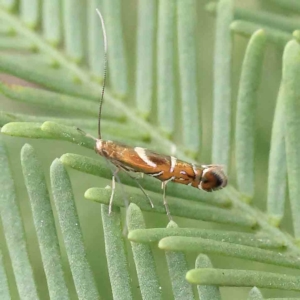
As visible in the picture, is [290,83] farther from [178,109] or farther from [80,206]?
[80,206]

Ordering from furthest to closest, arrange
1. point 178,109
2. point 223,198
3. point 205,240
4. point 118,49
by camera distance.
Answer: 1. point 178,109
2. point 118,49
3. point 223,198
4. point 205,240

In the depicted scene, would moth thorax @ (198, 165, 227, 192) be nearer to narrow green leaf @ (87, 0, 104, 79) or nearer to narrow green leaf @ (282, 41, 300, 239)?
narrow green leaf @ (282, 41, 300, 239)

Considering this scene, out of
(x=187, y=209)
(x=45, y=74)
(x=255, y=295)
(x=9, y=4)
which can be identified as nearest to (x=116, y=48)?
(x=45, y=74)

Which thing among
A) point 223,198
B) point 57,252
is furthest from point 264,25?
point 57,252

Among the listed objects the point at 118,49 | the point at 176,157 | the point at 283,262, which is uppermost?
the point at 118,49

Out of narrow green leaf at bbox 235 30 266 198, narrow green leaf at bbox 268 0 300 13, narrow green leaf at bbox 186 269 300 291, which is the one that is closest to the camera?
narrow green leaf at bbox 186 269 300 291

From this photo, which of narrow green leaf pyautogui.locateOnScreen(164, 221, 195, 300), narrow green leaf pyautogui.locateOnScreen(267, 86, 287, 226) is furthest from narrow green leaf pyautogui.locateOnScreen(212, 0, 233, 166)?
narrow green leaf pyautogui.locateOnScreen(164, 221, 195, 300)
